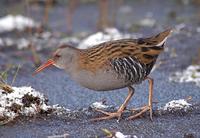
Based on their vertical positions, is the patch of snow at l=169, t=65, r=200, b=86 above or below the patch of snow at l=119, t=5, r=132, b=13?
below

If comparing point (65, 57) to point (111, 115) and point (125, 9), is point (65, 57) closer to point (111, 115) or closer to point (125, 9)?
point (111, 115)

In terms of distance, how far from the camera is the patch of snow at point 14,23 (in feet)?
34.2

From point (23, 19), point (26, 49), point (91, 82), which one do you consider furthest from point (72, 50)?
point (23, 19)

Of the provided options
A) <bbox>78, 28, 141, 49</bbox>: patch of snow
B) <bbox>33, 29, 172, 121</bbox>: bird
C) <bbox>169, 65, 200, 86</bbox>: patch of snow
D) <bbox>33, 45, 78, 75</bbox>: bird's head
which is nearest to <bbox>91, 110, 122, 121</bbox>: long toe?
<bbox>33, 29, 172, 121</bbox>: bird

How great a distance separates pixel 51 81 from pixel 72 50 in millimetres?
1791

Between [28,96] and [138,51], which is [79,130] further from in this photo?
[138,51]

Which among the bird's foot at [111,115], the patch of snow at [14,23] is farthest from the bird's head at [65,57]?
the patch of snow at [14,23]

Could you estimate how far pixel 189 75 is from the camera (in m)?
7.14

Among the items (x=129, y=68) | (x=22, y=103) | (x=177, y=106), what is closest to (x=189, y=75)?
(x=177, y=106)

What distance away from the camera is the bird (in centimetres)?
525

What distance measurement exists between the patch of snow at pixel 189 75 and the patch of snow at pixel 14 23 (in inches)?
147

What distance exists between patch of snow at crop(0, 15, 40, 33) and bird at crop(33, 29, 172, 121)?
4.93 m

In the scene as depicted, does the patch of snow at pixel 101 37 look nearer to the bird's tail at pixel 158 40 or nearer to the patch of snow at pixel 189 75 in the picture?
the patch of snow at pixel 189 75

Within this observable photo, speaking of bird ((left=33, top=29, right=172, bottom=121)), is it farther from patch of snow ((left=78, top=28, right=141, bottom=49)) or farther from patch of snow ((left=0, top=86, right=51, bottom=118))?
patch of snow ((left=78, top=28, right=141, bottom=49))
